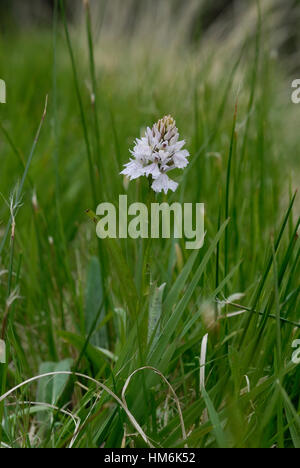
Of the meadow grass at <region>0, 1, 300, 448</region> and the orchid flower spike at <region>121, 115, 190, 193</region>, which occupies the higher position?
the orchid flower spike at <region>121, 115, 190, 193</region>

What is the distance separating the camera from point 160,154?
1.89 ft

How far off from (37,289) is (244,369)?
474mm

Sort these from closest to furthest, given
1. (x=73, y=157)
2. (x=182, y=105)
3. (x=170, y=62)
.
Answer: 1. (x=73, y=157)
2. (x=182, y=105)
3. (x=170, y=62)

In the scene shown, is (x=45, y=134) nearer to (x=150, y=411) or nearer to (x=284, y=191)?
(x=284, y=191)

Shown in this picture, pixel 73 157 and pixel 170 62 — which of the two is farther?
pixel 170 62

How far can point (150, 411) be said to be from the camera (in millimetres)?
613

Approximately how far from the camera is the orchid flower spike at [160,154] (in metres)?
0.58

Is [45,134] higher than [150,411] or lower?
higher

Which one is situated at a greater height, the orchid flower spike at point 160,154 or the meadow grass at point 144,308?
the orchid flower spike at point 160,154

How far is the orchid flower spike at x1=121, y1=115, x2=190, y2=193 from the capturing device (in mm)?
577

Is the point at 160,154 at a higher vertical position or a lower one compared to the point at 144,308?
higher
